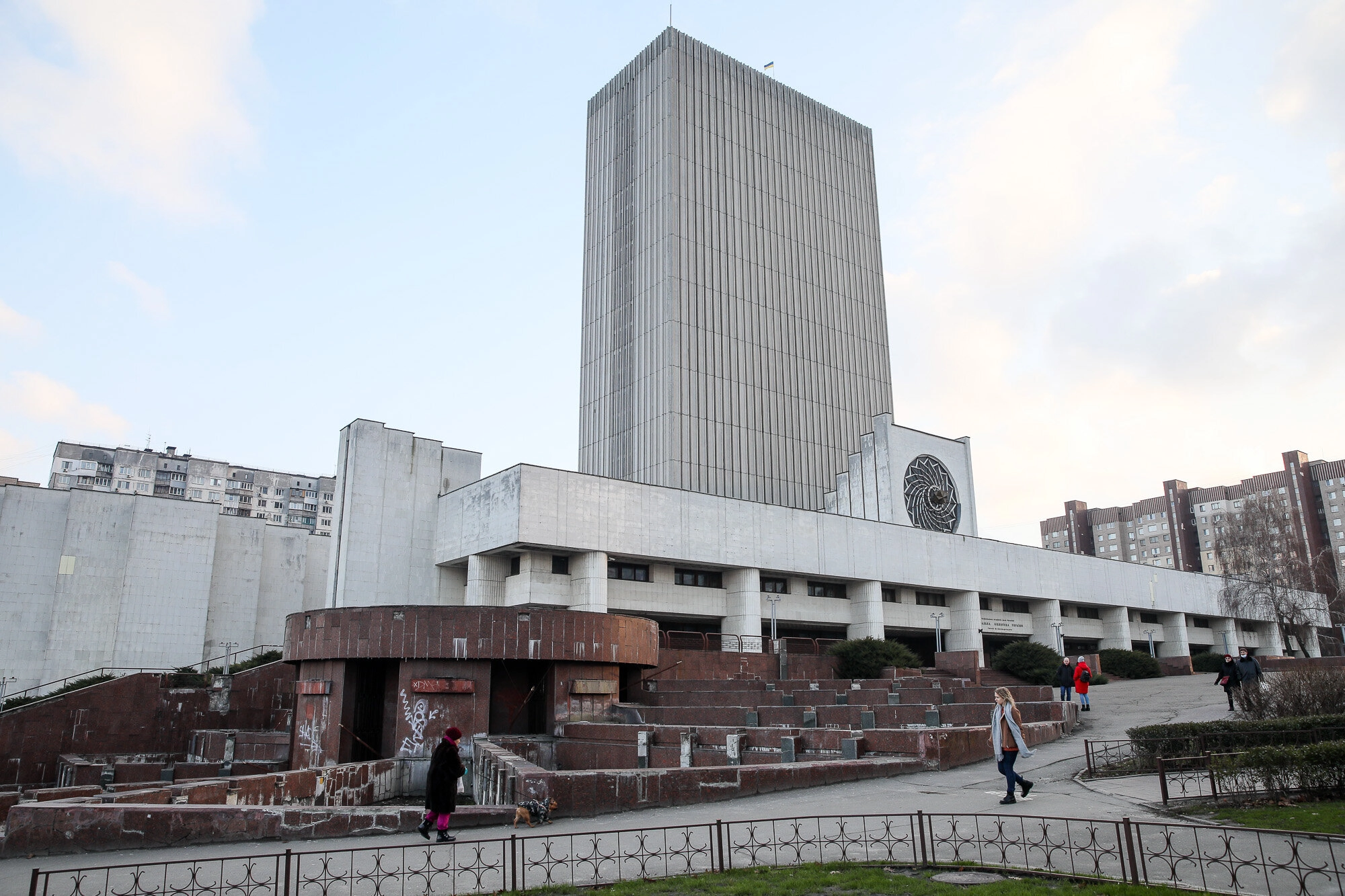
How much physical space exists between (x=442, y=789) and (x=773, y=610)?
32.9m

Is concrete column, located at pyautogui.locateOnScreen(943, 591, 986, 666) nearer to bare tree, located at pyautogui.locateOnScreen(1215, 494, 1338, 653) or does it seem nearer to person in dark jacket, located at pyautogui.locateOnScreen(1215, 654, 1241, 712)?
bare tree, located at pyautogui.locateOnScreen(1215, 494, 1338, 653)

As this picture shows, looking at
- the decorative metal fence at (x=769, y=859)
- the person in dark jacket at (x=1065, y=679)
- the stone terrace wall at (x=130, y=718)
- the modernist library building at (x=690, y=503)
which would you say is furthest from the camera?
the modernist library building at (x=690, y=503)

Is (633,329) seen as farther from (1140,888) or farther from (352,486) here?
(1140,888)

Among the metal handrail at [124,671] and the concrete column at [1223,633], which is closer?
the metal handrail at [124,671]

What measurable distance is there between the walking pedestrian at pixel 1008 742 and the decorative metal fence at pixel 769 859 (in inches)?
35.1

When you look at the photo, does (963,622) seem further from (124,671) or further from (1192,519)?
(1192,519)

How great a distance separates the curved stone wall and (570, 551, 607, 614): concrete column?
16271mm

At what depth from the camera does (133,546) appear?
43.0 metres

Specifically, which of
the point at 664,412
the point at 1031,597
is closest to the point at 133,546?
the point at 664,412

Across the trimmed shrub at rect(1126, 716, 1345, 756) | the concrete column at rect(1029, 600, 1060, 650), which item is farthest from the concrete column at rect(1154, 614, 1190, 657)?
the trimmed shrub at rect(1126, 716, 1345, 756)

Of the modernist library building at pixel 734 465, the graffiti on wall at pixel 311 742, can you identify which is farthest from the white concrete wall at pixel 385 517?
the graffiti on wall at pixel 311 742

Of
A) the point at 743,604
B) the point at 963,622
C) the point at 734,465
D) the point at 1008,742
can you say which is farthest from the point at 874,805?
the point at 734,465

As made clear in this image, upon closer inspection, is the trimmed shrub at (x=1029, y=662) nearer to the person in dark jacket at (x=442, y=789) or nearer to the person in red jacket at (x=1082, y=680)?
the person in red jacket at (x=1082, y=680)

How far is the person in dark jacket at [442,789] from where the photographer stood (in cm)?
1170
